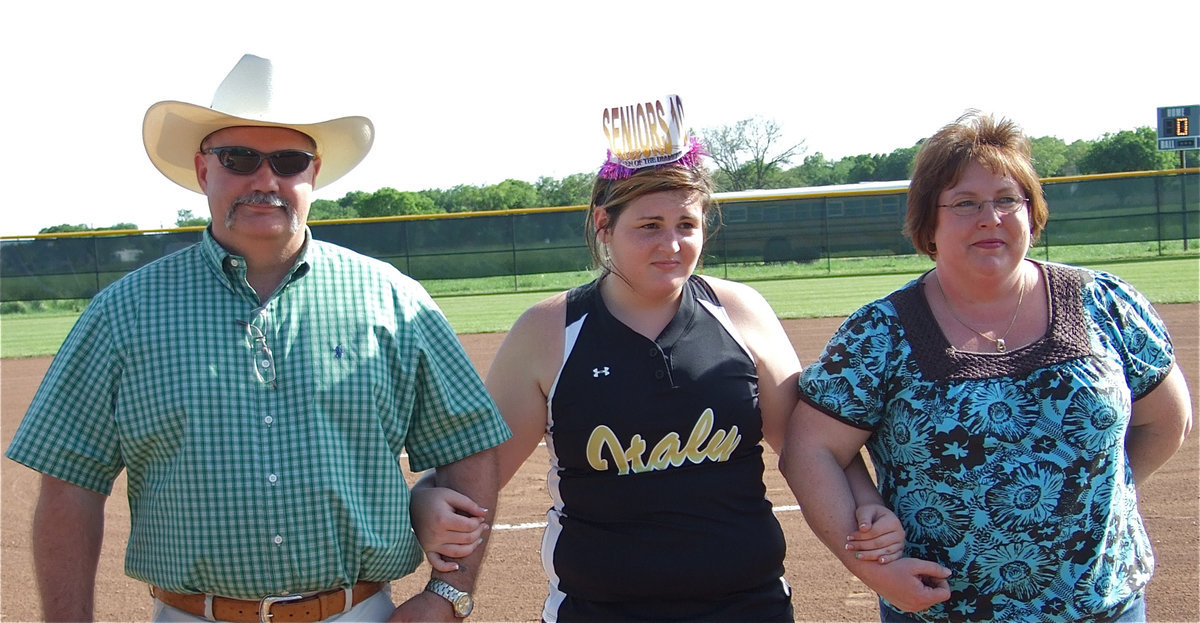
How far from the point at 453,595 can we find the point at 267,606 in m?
0.46

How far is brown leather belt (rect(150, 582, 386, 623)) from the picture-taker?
2.37 meters

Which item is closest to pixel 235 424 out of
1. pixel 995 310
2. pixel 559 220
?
pixel 995 310

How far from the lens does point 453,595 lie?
2.54 metres

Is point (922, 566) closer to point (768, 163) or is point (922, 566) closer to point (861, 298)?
point (861, 298)

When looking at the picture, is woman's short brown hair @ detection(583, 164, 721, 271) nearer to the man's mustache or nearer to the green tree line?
the man's mustache

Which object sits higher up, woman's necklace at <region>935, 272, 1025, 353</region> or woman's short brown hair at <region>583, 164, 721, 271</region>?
woman's short brown hair at <region>583, 164, 721, 271</region>

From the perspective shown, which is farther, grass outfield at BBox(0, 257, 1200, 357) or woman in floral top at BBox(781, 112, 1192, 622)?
grass outfield at BBox(0, 257, 1200, 357)

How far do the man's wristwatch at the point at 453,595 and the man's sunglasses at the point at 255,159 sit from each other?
114 centimetres

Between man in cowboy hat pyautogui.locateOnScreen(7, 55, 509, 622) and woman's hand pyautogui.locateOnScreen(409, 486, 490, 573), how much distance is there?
5 cm

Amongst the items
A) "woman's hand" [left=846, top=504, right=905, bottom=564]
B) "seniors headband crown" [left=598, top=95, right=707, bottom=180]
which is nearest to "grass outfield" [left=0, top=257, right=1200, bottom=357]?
"seniors headband crown" [left=598, top=95, right=707, bottom=180]

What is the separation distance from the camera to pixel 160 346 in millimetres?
2338

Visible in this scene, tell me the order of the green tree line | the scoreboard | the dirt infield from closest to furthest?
1. the dirt infield
2. the scoreboard
3. the green tree line

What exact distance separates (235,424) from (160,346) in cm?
26

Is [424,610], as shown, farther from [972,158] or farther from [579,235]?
[579,235]
